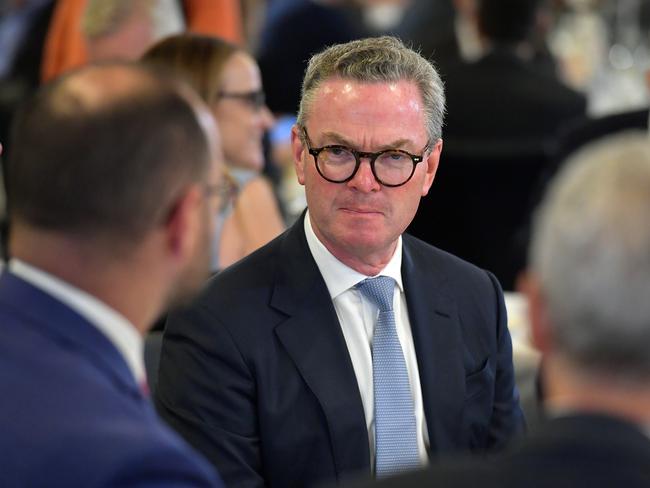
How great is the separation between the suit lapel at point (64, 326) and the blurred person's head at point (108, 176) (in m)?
0.04

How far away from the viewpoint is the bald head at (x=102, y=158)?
150 cm

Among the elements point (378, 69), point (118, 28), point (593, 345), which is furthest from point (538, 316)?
point (118, 28)

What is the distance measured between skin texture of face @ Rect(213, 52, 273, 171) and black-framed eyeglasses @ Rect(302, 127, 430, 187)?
154 cm

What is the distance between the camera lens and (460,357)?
2.34 metres

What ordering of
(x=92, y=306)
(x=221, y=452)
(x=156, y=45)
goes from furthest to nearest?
(x=156, y=45)
(x=221, y=452)
(x=92, y=306)

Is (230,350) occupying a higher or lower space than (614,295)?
lower

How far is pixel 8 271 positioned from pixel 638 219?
0.80m

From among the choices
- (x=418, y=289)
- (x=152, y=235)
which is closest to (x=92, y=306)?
(x=152, y=235)

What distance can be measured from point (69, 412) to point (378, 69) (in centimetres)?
112

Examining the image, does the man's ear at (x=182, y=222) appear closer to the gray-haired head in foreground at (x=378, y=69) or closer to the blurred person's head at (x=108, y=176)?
the blurred person's head at (x=108, y=176)

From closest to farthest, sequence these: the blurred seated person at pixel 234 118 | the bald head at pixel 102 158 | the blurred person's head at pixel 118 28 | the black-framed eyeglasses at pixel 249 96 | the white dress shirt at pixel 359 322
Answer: the bald head at pixel 102 158
the white dress shirt at pixel 359 322
the blurred seated person at pixel 234 118
the black-framed eyeglasses at pixel 249 96
the blurred person's head at pixel 118 28

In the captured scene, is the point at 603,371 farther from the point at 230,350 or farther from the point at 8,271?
the point at 230,350

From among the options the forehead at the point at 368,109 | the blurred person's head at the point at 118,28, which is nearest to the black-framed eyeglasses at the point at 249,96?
the blurred person's head at the point at 118,28

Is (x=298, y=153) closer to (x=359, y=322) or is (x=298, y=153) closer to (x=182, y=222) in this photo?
(x=359, y=322)
